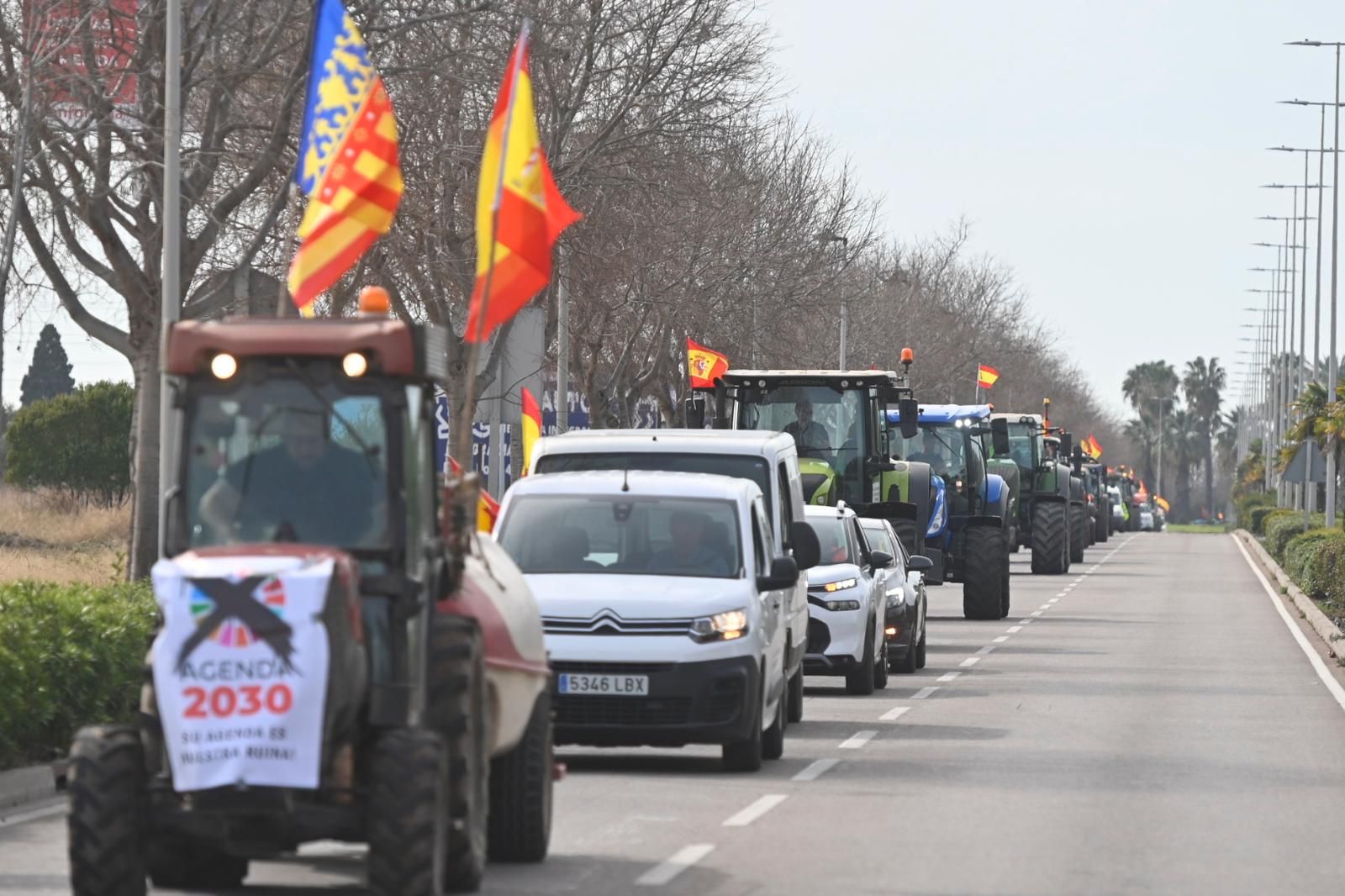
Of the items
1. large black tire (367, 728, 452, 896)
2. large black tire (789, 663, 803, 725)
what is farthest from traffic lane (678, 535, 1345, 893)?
large black tire (367, 728, 452, 896)

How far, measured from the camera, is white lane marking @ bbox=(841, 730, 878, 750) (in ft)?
57.1

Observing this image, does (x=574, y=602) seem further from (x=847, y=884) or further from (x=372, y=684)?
(x=372, y=684)

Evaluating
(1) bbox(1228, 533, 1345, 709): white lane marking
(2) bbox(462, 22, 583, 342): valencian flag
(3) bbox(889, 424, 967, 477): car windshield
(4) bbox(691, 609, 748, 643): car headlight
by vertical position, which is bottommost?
(1) bbox(1228, 533, 1345, 709): white lane marking

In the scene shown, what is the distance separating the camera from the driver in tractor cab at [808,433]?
29.2 m

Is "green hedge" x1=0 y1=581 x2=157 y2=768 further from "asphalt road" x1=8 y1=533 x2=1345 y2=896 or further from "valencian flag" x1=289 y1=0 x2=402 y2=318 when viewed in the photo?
"valencian flag" x1=289 y1=0 x2=402 y2=318

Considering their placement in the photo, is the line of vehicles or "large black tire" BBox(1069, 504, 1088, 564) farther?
"large black tire" BBox(1069, 504, 1088, 564)

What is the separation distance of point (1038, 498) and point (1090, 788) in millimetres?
36093

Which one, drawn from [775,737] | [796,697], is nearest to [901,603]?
[796,697]

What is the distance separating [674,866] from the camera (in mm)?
11328

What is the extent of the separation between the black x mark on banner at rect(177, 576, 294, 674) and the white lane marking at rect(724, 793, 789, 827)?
4580 mm

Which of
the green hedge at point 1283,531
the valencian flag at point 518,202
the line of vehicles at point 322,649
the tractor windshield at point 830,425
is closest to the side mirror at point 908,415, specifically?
the tractor windshield at point 830,425

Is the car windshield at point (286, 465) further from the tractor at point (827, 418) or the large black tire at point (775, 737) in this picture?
the tractor at point (827, 418)

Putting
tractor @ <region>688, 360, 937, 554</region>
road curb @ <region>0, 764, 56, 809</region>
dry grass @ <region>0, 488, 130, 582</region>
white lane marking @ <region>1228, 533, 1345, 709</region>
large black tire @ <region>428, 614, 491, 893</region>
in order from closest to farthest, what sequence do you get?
large black tire @ <region>428, 614, 491, 893</region> < road curb @ <region>0, 764, 56, 809</region> < white lane marking @ <region>1228, 533, 1345, 709</region> < tractor @ <region>688, 360, 937, 554</region> < dry grass @ <region>0, 488, 130, 582</region>

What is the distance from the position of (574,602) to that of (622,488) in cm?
109
